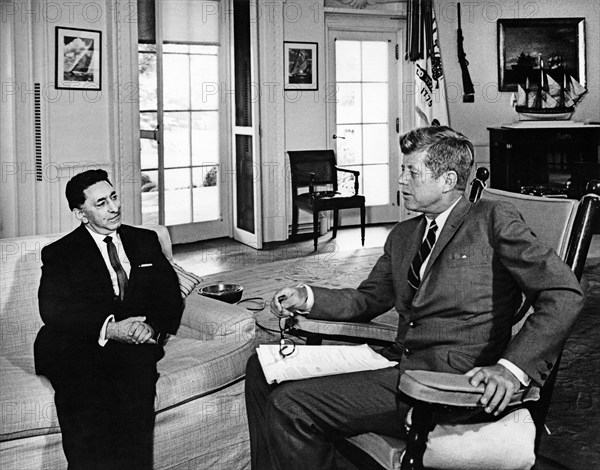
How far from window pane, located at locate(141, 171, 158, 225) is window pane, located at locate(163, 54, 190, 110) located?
2.17 ft

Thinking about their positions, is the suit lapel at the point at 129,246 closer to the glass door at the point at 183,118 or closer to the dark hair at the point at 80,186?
the dark hair at the point at 80,186

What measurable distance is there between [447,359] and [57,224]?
4.86 meters

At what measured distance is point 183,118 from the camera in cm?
778

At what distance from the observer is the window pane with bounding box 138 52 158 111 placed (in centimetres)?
747

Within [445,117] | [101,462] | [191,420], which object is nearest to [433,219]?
[191,420]

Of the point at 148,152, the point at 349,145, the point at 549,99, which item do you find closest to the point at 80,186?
the point at 148,152

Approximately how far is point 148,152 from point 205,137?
679 millimetres

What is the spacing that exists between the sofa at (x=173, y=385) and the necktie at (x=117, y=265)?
31cm

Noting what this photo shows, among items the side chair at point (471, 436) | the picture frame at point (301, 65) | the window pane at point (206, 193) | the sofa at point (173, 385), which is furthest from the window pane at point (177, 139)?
the side chair at point (471, 436)

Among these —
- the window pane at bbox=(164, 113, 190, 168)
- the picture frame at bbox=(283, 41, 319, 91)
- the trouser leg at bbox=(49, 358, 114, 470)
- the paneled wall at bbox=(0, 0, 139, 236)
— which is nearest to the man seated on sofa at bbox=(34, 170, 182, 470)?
the trouser leg at bbox=(49, 358, 114, 470)

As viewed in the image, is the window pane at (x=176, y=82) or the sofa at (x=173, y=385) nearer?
the sofa at (x=173, y=385)

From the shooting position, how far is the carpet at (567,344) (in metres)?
3.22

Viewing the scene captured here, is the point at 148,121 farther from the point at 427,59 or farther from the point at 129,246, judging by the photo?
the point at 129,246

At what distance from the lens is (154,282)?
3.20m
